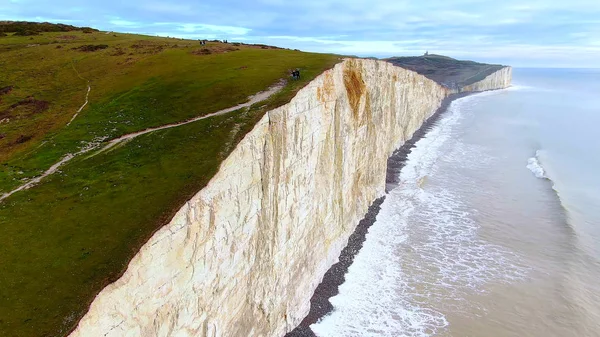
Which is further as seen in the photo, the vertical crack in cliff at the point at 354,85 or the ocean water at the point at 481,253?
the vertical crack in cliff at the point at 354,85

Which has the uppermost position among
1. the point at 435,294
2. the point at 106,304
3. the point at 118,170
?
the point at 118,170

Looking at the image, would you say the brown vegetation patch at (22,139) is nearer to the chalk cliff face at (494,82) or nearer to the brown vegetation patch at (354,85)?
the brown vegetation patch at (354,85)

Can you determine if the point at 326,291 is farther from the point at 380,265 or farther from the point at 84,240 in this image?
the point at 84,240

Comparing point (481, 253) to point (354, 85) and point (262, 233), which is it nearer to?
point (354, 85)

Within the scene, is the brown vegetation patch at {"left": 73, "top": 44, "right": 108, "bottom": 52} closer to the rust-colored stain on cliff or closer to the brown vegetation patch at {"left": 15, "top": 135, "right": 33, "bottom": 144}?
the brown vegetation patch at {"left": 15, "top": 135, "right": 33, "bottom": 144}

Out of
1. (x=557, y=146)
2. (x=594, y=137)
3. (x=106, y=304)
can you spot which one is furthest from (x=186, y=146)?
(x=594, y=137)

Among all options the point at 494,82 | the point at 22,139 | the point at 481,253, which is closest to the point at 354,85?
the point at 481,253

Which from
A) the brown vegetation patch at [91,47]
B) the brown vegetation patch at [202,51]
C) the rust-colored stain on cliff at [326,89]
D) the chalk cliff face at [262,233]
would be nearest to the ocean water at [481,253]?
the chalk cliff face at [262,233]
